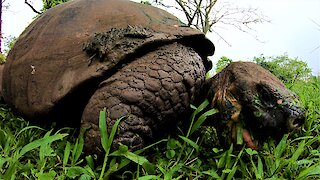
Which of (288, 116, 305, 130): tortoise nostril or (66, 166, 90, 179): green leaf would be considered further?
(288, 116, 305, 130): tortoise nostril

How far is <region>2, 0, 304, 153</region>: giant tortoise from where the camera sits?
1.60 metres

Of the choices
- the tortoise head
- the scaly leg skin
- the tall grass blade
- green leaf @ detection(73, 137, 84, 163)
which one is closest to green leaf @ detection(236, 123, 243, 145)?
the tortoise head

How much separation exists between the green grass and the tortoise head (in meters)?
0.07

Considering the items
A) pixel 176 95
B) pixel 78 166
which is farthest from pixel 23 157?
pixel 176 95

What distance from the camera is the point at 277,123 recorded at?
159 centimetres

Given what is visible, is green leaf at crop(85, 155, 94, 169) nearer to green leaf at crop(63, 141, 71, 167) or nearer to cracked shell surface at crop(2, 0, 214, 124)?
green leaf at crop(63, 141, 71, 167)

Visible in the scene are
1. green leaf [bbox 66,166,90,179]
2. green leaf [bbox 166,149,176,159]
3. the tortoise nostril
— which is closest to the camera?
green leaf [bbox 66,166,90,179]

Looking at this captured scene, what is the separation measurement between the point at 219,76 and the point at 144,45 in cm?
46

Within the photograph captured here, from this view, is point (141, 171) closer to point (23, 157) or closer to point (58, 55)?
point (23, 157)

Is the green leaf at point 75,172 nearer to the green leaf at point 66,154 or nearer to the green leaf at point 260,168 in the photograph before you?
the green leaf at point 66,154

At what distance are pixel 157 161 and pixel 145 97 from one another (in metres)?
0.31

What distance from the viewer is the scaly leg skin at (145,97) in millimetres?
1570

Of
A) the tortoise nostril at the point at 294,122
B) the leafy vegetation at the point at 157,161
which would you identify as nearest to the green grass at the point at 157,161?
the leafy vegetation at the point at 157,161

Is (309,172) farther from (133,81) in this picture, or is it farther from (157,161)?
(133,81)
